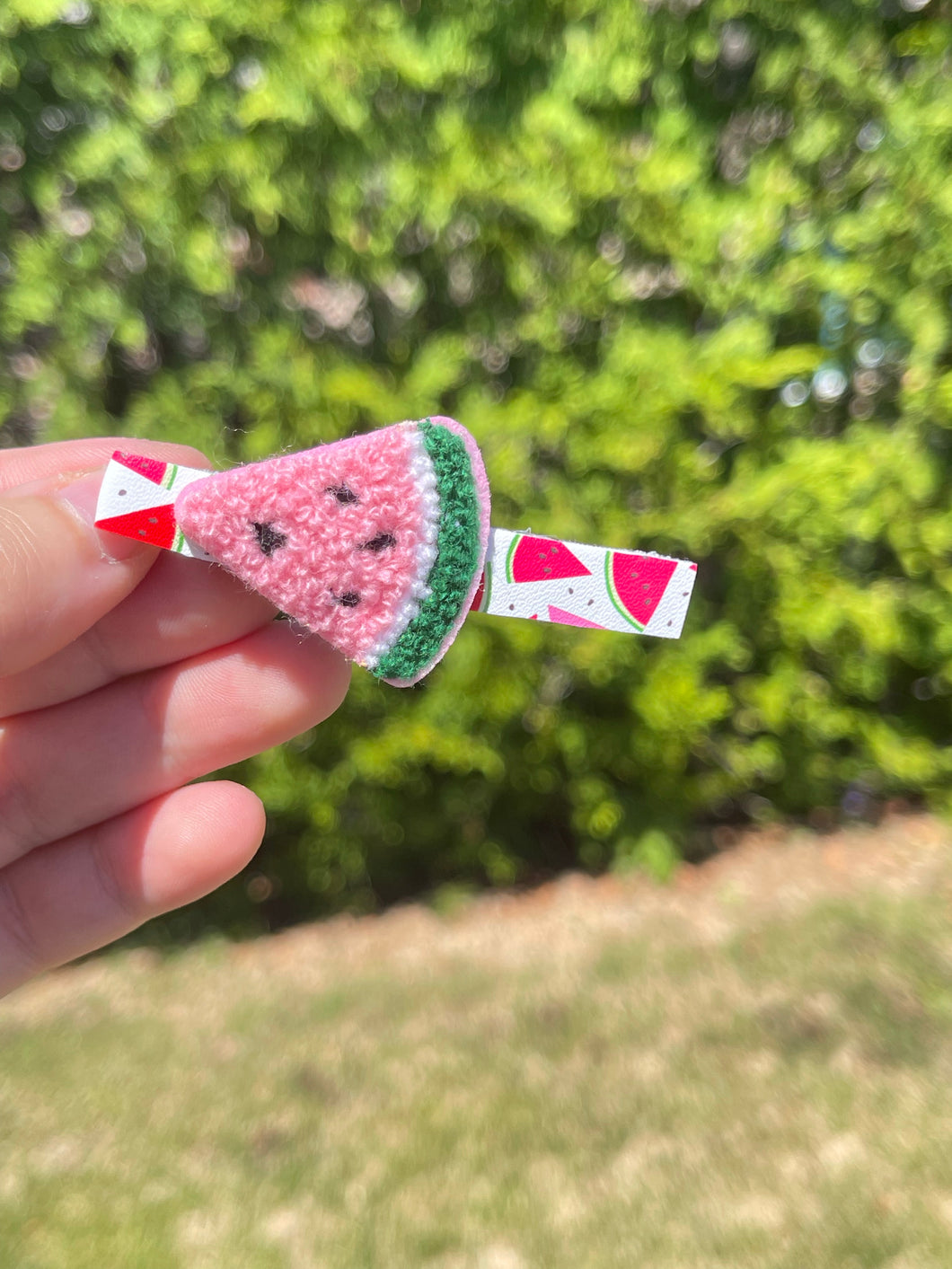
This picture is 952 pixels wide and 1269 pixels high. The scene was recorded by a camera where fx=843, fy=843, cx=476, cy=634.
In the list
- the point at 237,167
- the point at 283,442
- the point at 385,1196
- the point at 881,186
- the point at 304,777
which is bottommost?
the point at 385,1196

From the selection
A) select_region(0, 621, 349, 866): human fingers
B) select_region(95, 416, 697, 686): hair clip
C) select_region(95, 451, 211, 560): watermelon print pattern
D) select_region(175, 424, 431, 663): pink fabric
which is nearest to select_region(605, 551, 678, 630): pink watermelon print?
select_region(95, 416, 697, 686): hair clip

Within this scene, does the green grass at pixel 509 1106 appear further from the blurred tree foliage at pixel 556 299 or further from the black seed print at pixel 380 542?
the black seed print at pixel 380 542

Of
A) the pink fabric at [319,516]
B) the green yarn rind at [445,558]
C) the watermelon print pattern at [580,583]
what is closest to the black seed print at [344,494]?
the pink fabric at [319,516]

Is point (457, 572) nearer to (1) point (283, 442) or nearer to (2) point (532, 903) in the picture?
(1) point (283, 442)

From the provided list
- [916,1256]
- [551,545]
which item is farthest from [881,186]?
[916,1256]

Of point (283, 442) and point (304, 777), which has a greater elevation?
point (283, 442)

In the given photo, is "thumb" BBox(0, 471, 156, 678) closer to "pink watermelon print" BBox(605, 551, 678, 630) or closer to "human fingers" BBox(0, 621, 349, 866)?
"human fingers" BBox(0, 621, 349, 866)
